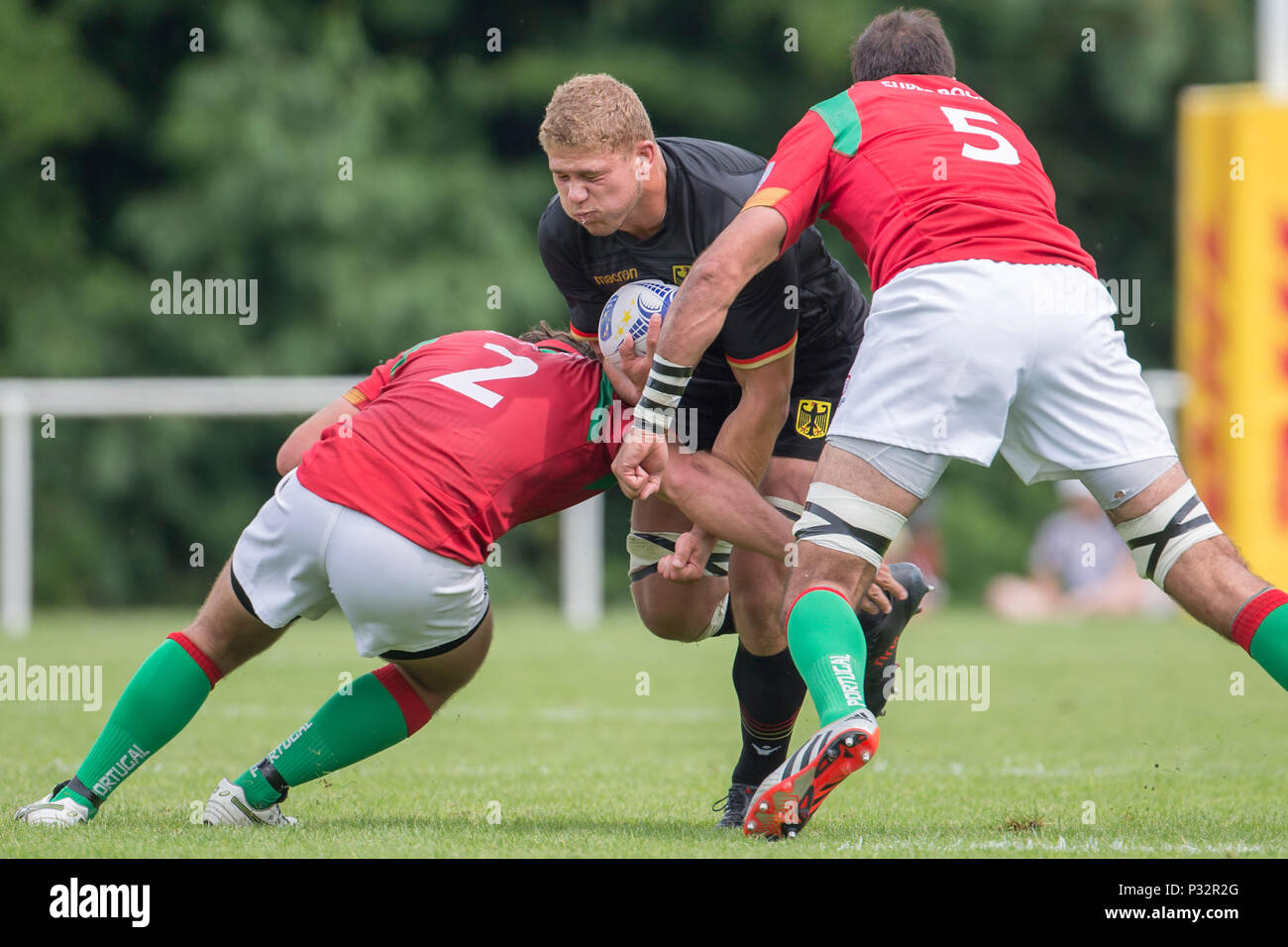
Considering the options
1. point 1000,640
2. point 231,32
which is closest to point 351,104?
point 231,32

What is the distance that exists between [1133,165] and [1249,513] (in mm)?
9441

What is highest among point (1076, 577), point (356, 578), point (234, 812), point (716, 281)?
point (716, 281)

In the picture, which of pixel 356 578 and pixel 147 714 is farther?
pixel 147 714

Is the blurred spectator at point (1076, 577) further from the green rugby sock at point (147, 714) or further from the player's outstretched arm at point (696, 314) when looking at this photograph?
the green rugby sock at point (147, 714)

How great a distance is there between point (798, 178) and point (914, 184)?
0.29 meters

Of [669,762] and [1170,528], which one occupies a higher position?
[1170,528]

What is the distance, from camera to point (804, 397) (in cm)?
488

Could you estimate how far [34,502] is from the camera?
15.2m

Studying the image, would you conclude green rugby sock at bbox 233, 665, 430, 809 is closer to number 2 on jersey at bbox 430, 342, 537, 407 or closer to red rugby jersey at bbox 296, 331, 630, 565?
red rugby jersey at bbox 296, 331, 630, 565

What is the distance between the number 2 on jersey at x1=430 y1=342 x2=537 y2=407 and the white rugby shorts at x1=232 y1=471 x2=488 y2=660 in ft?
1.39

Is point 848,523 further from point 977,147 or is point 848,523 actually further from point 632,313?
point 977,147

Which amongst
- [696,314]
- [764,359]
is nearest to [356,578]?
[696,314]

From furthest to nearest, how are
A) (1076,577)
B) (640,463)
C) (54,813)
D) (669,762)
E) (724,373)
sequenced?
(1076,577) → (669,762) → (724,373) → (54,813) → (640,463)
